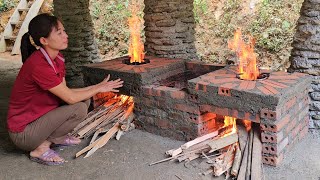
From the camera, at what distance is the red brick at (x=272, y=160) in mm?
3402

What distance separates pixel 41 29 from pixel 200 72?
212 cm

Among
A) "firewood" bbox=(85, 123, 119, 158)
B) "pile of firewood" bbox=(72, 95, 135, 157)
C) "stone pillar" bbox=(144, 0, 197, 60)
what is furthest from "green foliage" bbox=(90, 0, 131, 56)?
"firewood" bbox=(85, 123, 119, 158)

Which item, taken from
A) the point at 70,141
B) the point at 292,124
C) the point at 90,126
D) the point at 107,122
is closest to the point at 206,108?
the point at 292,124

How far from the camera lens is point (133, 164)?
3.62m

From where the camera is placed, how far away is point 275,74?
393cm

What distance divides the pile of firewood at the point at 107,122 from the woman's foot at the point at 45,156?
38 centimetres

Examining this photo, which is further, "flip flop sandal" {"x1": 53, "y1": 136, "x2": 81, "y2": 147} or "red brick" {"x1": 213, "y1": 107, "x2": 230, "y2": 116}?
"flip flop sandal" {"x1": 53, "y1": 136, "x2": 81, "y2": 147}

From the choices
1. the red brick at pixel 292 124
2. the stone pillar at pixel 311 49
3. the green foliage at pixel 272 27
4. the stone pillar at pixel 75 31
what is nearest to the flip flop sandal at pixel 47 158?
the red brick at pixel 292 124

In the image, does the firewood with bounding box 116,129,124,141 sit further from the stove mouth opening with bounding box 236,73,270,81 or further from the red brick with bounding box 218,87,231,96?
the stove mouth opening with bounding box 236,73,270,81

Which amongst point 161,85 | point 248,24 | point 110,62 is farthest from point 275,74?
point 248,24

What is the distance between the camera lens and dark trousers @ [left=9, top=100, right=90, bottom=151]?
360 centimetres

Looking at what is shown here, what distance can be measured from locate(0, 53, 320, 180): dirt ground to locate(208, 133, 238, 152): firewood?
0.20 m

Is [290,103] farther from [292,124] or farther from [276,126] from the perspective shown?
[276,126]

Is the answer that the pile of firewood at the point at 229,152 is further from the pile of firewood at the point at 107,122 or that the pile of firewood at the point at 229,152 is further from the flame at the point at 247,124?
the pile of firewood at the point at 107,122
